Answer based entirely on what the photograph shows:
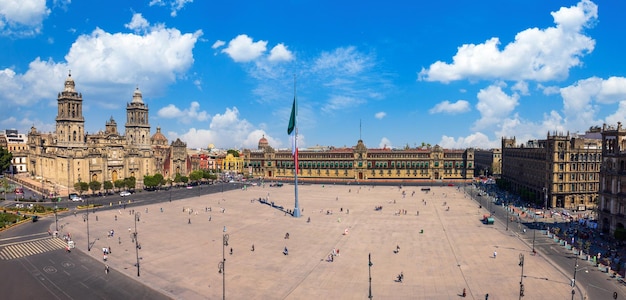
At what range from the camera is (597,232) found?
56875 mm

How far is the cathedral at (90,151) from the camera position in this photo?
346 feet

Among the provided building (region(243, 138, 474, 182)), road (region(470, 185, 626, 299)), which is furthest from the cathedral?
road (region(470, 185, 626, 299))

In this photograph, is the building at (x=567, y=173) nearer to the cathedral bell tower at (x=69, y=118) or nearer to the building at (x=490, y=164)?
the building at (x=490, y=164)

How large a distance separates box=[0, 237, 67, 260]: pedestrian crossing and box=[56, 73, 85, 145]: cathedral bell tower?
66452 millimetres

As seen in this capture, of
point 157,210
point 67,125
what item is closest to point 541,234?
point 157,210

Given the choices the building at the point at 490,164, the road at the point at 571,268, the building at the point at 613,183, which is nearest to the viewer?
the road at the point at 571,268

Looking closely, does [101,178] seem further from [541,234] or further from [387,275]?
[541,234]

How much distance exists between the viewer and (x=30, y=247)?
49.3 metres

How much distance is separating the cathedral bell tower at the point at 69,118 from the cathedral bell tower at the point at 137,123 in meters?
21.0

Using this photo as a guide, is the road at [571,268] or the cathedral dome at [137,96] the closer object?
the road at [571,268]

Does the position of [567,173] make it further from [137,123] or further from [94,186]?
[137,123]

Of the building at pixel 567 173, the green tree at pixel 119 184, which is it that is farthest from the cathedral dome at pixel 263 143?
the building at pixel 567 173

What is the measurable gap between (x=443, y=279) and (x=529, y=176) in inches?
2666

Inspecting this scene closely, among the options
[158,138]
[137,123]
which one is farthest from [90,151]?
[158,138]
